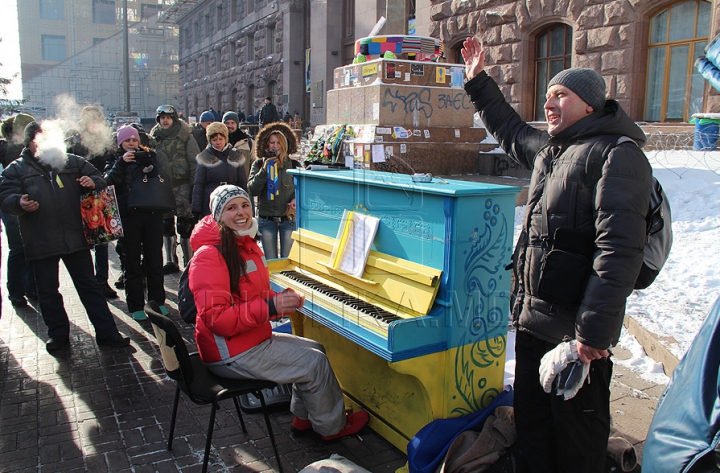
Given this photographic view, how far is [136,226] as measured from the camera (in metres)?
5.64

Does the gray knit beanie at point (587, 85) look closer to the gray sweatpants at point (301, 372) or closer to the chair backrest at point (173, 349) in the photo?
the gray sweatpants at point (301, 372)

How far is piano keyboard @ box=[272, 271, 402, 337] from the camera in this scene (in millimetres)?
3039

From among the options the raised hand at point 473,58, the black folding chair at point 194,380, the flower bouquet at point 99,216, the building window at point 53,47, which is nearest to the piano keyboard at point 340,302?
the black folding chair at point 194,380

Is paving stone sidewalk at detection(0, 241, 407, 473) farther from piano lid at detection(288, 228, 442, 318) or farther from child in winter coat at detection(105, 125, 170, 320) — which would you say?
piano lid at detection(288, 228, 442, 318)

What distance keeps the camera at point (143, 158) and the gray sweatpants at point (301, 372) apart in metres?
3.11

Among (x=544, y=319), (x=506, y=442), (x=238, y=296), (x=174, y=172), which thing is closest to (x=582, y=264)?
(x=544, y=319)

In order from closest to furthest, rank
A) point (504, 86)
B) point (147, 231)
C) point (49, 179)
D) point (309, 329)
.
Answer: point (309, 329) < point (49, 179) < point (147, 231) < point (504, 86)

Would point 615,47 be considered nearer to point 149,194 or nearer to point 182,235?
point 182,235

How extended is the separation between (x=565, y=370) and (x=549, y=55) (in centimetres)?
1160

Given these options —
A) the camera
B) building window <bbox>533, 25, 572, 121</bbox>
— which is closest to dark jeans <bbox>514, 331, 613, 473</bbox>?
the camera

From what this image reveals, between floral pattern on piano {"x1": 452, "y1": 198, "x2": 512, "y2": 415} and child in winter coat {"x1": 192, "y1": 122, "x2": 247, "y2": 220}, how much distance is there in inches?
156

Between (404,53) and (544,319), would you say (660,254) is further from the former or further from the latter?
(404,53)

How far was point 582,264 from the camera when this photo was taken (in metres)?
2.32

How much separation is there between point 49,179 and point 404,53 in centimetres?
709
